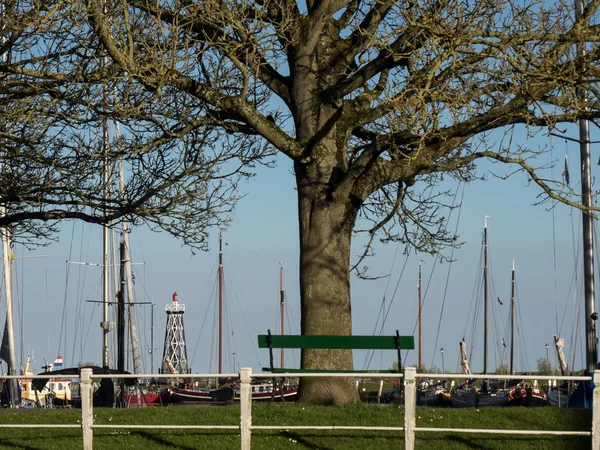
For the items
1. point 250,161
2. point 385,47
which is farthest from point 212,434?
point 250,161

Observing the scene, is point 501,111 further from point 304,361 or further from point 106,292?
point 106,292

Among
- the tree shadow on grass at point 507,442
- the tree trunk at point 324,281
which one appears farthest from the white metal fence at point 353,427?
the tree trunk at point 324,281

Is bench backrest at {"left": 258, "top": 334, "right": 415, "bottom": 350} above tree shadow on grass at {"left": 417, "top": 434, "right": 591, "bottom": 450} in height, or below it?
above

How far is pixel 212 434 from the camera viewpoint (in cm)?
1354

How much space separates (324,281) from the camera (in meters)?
16.0

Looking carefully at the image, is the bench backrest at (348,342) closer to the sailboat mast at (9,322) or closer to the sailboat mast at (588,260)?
the sailboat mast at (588,260)

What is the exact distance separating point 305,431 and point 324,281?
10.2ft

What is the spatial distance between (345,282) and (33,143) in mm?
6541

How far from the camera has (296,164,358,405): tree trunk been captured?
15789 millimetres

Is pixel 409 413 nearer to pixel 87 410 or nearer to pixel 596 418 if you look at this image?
pixel 596 418

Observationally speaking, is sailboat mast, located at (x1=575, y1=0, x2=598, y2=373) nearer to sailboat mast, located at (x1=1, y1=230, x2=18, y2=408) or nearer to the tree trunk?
the tree trunk

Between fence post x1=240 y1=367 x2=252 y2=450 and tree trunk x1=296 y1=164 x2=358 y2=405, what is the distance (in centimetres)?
314

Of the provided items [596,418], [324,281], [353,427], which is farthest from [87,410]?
[596,418]

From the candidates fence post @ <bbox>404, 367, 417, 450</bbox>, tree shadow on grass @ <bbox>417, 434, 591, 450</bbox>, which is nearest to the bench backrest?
tree shadow on grass @ <bbox>417, 434, 591, 450</bbox>
